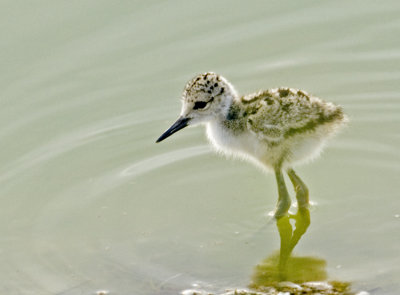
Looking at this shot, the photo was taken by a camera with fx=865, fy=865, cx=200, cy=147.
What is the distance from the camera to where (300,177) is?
641 cm

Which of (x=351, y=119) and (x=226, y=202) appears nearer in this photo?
(x=226, y=202)

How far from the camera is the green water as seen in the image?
5492mm

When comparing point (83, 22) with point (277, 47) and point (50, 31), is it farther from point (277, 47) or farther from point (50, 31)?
point (277, 47)

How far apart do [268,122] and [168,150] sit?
132cm

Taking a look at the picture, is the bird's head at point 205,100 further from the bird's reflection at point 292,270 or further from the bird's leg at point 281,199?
the bird's reflection at point 292,270

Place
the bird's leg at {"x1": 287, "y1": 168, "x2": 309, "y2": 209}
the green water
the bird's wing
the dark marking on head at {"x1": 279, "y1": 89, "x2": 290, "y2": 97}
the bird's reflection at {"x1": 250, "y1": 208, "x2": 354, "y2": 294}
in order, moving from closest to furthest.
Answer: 1. the bird's reflection at {"x1": 250, "y1": 208, "x2": 354, "y2": 294}
2. the green water
3. the bird's wing
4. the dark marking on head at {"x1": 279, "y1": 89, "x2": 290, "y2": 97}
5. the bird's leg at {"x1": 287, "y1": 168, "x2": 309, "y2": 209}

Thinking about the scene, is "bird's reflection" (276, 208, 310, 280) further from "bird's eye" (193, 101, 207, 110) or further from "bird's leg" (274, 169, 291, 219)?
"bird's eye" (193, 101, 207, 110)

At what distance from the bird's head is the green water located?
613 mm

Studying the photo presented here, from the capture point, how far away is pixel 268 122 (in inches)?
222

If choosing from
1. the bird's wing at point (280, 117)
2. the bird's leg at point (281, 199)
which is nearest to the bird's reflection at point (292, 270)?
the bird's leg at point (281, 199)

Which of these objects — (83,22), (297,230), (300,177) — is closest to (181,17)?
(83,22)

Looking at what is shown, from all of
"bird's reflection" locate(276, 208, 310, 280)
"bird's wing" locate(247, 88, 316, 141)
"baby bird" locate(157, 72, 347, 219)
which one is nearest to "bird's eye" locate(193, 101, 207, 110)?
"baby bird" locate(157, 72, 347, 219)

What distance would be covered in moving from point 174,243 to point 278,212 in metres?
0.79

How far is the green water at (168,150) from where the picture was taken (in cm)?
549
